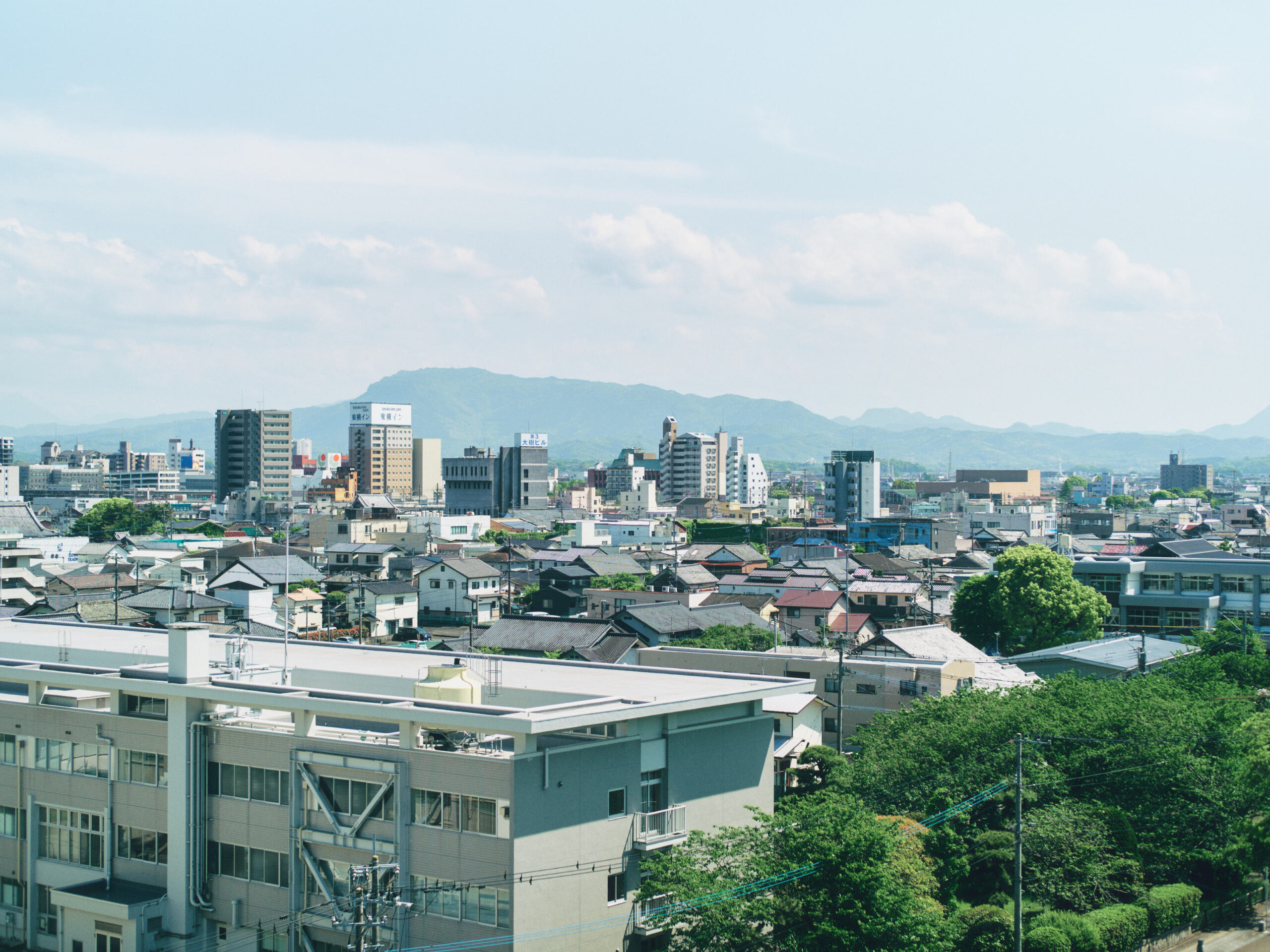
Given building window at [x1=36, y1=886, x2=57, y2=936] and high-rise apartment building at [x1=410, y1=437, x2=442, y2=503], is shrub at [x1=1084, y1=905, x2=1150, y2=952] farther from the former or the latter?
high-rise apartment building at [x1=410, y1=437, x2=442, y2=503]

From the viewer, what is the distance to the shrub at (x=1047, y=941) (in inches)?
566

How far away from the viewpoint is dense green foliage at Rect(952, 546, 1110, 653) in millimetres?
37188

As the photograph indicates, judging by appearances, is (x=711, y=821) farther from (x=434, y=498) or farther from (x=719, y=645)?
Result: (x=434, y=498)

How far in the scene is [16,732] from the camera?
16359mm

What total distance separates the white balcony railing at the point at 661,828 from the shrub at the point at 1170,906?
7.30m

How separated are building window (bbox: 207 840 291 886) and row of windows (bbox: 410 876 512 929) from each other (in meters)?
2.03

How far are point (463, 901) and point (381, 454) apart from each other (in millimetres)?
133161

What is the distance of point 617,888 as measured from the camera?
44.7 feet

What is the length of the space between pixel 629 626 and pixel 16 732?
70.3ft

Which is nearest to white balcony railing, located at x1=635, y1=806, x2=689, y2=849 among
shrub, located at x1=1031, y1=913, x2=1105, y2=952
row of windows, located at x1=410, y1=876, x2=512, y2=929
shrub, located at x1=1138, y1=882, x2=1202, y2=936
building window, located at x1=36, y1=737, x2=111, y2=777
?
row of windows, located at x1=410, y1=876, x2=512, y2=929

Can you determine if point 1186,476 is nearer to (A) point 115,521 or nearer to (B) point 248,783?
(A) point 115,521

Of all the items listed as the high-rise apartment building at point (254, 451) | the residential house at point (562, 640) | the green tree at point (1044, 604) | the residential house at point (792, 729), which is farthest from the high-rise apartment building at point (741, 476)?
the residential house at point (792, 729)

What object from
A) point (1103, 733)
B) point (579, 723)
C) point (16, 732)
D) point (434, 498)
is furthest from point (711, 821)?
point (434, 498)

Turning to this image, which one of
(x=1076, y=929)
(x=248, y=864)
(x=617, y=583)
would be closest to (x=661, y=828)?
(x=248, y=864)
